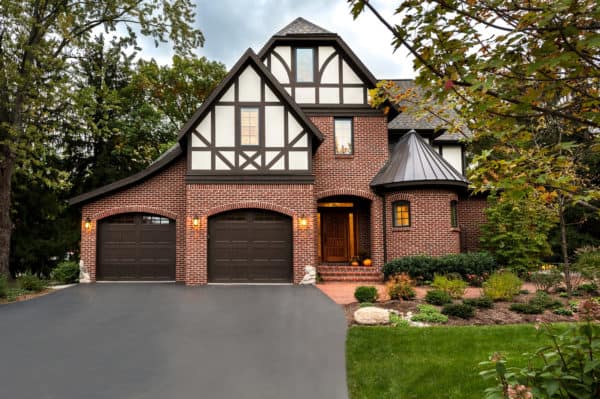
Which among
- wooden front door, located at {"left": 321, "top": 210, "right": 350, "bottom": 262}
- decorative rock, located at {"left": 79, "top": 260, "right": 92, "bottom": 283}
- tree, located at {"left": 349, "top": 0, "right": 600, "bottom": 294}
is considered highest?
tree, located at {"left": 349, "top": 0, "right": 600, "bottom": 294}

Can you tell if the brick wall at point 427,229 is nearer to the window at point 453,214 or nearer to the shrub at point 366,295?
the window at point 453,214

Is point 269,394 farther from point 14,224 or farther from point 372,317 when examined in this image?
point 14,224

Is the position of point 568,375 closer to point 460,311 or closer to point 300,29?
point 460,311

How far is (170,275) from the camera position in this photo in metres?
12.8

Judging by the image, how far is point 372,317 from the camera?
6.78 m

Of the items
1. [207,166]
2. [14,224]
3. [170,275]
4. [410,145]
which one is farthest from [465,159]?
[14,224]

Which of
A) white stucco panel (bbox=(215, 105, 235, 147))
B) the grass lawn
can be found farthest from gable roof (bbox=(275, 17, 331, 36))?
the grass lawn

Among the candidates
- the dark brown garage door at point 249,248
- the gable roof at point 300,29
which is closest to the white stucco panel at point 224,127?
the dark brown garage door at point 249,248

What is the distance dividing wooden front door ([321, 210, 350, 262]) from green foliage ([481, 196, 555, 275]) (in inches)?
206

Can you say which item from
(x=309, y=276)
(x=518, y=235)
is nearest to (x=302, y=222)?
(x=309, y=276)

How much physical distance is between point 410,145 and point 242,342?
1045 cm

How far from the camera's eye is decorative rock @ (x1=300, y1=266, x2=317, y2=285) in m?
11.7

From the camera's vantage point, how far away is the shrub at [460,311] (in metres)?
7.09

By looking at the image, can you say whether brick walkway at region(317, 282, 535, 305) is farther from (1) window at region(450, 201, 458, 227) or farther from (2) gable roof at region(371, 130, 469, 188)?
(2) gable roof at region(371, 130, 469, 188)
